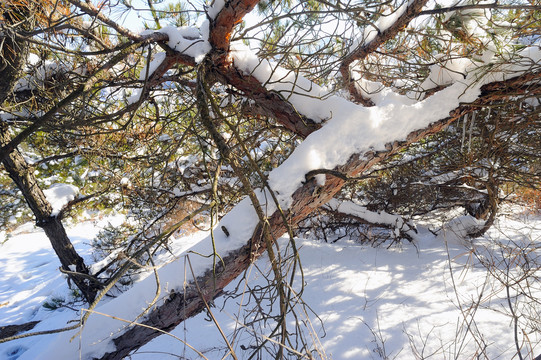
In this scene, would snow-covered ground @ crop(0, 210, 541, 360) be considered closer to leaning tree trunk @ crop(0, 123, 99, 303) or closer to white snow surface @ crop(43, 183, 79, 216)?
leaning tree trunk @ crop(0, 123, 99, 303)

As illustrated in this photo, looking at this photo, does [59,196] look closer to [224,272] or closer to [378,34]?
[224,272]

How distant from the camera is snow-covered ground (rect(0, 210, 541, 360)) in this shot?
2135mm

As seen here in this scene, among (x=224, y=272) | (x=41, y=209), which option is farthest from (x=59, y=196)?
(x=224, y=272)

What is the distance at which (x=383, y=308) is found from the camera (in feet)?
9.05

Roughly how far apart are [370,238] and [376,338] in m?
2.52

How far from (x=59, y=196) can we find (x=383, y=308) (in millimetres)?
4178

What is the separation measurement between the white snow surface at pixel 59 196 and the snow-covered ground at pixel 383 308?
64.9 inches

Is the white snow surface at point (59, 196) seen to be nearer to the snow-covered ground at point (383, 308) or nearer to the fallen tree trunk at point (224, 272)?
the snow-covered ground at point (383, 308)

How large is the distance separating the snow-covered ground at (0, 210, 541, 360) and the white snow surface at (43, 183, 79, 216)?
5.41 feet

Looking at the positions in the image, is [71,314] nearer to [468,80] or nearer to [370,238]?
[370,238]

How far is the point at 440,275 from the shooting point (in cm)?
333

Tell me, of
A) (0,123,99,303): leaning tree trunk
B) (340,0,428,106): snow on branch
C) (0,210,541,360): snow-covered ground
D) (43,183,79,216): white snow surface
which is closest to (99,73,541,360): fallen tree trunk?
(0,210,541,360): snow-covered ground

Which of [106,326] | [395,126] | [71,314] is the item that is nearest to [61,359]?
[106,326]

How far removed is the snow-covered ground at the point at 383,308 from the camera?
2135 mm
